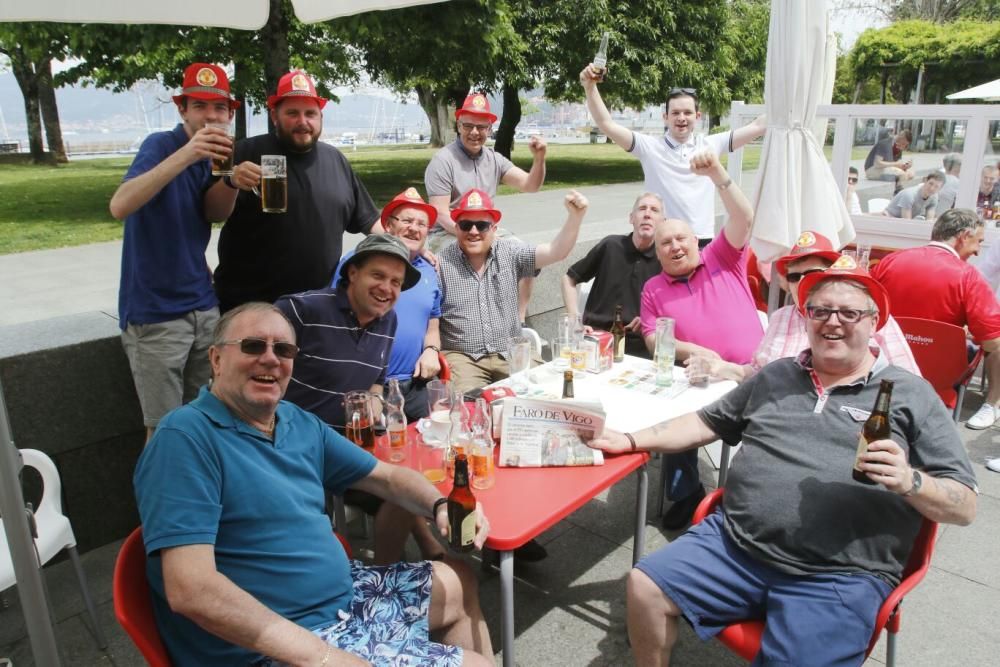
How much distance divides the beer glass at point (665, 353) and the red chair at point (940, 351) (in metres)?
1.82

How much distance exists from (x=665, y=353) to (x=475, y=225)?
1.38 meters

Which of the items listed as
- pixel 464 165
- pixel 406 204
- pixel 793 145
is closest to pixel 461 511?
pixel 406 204

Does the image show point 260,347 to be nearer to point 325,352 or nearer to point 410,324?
point 325,352

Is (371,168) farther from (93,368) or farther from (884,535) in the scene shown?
(884,535)

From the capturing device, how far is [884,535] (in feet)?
7.40

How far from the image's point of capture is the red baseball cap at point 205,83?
3.14 metres

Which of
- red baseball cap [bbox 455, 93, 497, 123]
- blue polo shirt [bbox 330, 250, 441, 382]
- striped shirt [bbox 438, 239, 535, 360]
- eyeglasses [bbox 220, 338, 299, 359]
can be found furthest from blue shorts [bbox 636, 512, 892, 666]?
red baseball cap [bbox 455, 93, 497, 123]

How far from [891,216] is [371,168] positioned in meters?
21.4

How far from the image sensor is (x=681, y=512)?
12.6 feet

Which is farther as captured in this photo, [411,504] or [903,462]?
[411,504]

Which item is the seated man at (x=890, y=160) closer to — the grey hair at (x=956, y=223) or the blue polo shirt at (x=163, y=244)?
the grey hair at (x=956, y=223)

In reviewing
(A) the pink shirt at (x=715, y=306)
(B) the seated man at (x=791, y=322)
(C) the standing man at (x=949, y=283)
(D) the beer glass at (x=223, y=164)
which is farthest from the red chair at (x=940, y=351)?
(D) the beer glass at (x=223, y=164)

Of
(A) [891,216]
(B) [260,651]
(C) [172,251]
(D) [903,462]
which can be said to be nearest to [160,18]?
(C) [172,251]

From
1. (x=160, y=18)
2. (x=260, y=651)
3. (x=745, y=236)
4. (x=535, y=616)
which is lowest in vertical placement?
(x=535, y=616)
